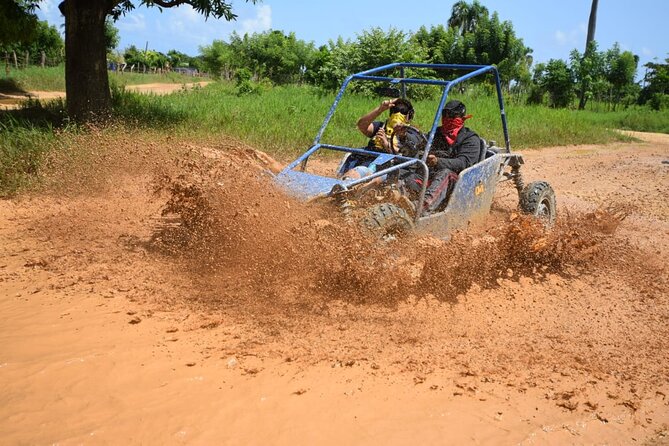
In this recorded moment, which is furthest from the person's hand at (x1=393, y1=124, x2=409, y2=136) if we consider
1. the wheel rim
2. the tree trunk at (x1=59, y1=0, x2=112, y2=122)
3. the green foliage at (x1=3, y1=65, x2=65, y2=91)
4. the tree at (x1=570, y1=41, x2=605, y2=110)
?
the tree at (x1=570, y1=41, x2=605, y2=110)

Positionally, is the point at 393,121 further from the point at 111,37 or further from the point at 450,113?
the point at 111,37

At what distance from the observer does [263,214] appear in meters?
4.71

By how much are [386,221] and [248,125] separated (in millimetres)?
7414

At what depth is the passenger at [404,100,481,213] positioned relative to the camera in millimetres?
5207

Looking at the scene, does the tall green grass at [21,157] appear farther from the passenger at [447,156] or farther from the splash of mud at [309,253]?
the passenger at [447,156]

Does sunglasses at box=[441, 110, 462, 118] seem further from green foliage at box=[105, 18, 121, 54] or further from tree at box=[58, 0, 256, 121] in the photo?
green foliage at box=[105, 18, 121, 54]

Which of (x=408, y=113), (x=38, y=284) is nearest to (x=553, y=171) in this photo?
(x=408, y=113)

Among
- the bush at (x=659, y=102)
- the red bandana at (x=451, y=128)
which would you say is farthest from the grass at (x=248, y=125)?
the bush at (x=659, y=102)

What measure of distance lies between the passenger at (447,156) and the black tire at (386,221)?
0.48m

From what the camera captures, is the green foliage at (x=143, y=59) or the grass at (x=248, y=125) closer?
the grass at (x=248, y=125)

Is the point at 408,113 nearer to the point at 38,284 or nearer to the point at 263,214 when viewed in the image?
the point at 263,214

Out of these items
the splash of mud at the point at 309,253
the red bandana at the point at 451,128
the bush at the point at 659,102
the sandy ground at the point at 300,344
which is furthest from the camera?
the bush at the point at 659,102

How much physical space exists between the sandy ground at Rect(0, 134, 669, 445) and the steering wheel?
3.24ft

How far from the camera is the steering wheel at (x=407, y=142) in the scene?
5.58m
